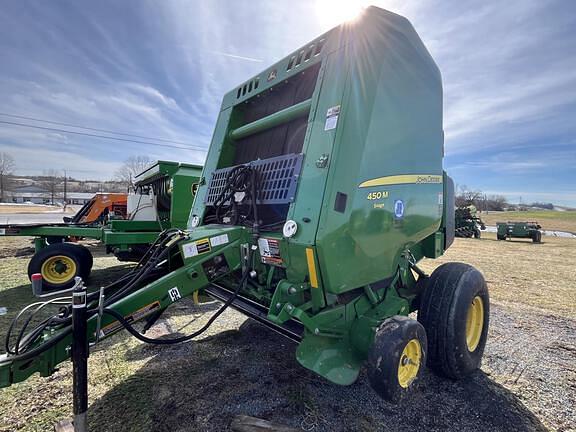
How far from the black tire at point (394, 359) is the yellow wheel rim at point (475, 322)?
3.63 ft

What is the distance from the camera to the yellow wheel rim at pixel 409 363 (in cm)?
229

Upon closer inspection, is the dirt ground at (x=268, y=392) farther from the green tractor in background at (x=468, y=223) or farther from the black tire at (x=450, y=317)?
the green tractor in background at (x=468, y=223)

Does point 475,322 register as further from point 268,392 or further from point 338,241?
point 268,392

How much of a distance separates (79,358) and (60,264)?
17.2ft

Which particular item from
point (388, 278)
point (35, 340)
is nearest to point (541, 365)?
point (388, 278)

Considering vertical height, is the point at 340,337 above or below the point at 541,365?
above

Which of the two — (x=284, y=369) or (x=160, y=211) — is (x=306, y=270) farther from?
(x=160, y=211)

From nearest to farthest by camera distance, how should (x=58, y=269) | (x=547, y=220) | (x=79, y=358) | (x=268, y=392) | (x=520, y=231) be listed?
1. (x=79, y=358)
2. (x=268, y=392)
3. (x=58, y=269)
4. (x=520, y=231)
5. (x=547, y=220)

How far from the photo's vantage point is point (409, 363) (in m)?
2.36

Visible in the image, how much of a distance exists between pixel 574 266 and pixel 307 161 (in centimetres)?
1127

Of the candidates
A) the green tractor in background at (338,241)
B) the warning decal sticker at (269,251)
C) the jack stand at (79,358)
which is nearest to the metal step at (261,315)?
the green tractor in background at (338,241)

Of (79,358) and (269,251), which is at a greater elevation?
(269,251)

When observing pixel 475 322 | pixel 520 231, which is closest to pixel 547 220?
pixel 520 231

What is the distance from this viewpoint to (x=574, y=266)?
992cm
